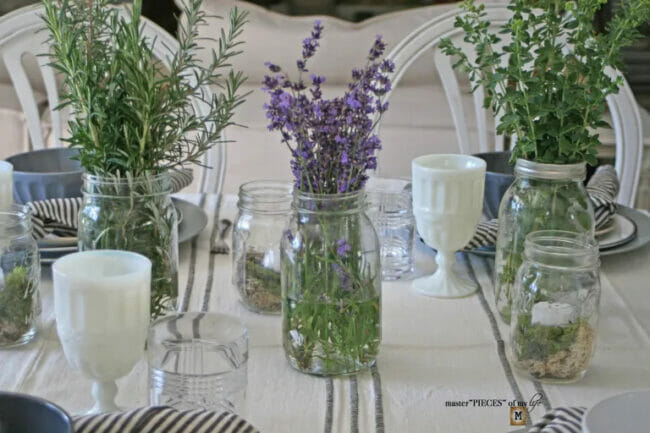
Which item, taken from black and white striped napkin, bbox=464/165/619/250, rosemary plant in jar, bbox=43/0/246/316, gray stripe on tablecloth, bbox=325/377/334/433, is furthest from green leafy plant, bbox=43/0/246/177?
black and white striped napkin, bbox=464/165/619/250

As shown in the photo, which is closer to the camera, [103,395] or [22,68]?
[103,395]

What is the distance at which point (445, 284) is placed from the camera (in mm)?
984

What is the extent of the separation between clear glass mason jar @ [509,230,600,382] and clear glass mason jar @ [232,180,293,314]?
0.88ft

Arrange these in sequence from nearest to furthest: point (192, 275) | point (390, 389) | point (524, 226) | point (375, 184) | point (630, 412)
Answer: point (630, 412) → point (390, 389) → point (524, 226) → point (192, 275) → point (375, 184)

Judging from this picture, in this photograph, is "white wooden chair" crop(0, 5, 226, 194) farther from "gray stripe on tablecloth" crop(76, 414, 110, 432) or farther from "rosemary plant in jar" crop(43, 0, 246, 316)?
"gray stripe on tablecloth" crop(76, 414, 110, 432)

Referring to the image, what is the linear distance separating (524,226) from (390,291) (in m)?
0.17

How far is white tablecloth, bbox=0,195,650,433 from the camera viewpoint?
0.72 m

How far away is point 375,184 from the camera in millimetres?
1350

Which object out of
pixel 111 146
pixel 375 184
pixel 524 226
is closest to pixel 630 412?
pixel 524 226

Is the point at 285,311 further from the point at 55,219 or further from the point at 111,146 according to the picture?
the point at 55,219

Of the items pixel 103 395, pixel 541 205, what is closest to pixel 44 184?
pixel 103 395

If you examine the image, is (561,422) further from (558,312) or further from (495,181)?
(495,181)

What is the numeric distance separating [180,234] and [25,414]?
22.5 inches

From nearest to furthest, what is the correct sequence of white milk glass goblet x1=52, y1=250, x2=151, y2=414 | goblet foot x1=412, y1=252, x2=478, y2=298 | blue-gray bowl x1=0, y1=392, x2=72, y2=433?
blue-gray bowl x1=0, y1=392, x2=72, y2=433 < white milk glass goblet x1=52, y1=250, x2=151, y2=414 < goblet foot x1=412, y1=252, x2=478, y2=298
